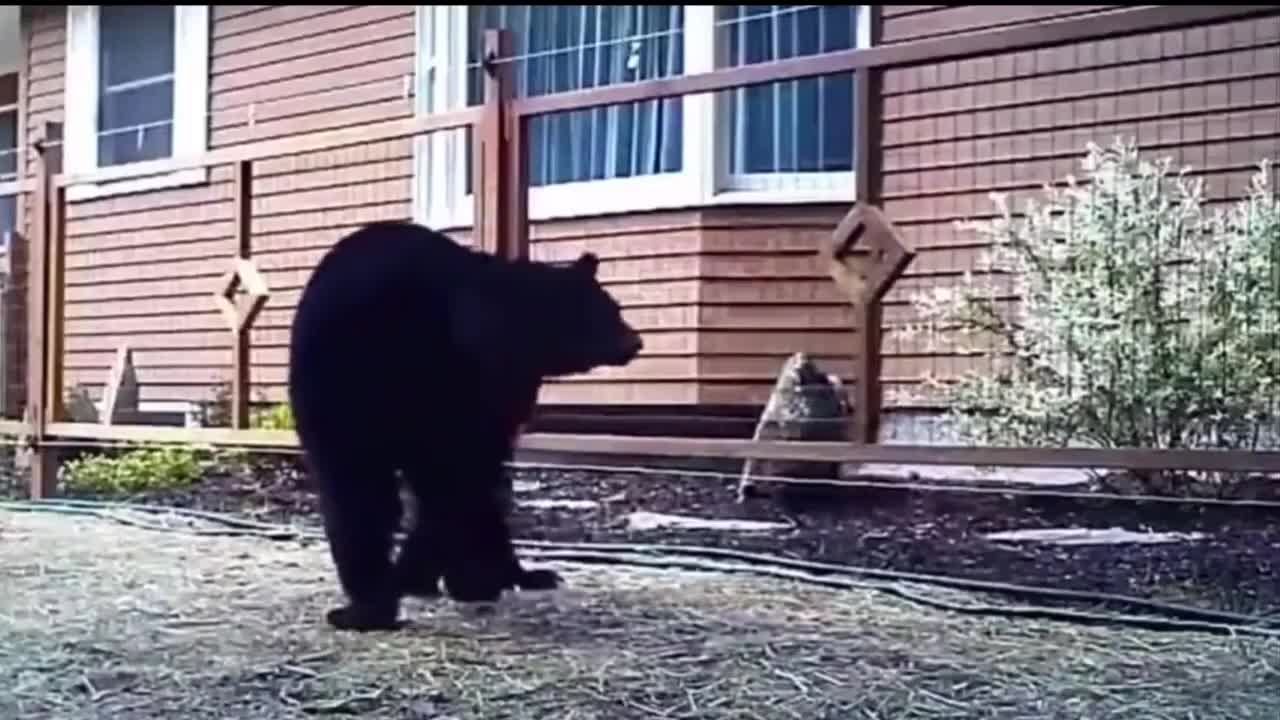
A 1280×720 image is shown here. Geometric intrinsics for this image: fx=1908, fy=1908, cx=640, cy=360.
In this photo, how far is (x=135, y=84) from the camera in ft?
36.5

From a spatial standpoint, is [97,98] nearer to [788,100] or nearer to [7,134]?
[7,134]

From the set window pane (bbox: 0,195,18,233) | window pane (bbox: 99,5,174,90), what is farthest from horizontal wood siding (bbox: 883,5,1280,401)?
window pane (bbox: 99,5,174,90)

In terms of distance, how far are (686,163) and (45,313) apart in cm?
273

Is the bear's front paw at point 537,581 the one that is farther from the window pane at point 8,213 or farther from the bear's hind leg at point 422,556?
the window pane at point 8,213

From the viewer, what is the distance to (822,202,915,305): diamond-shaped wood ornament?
16.3 feet

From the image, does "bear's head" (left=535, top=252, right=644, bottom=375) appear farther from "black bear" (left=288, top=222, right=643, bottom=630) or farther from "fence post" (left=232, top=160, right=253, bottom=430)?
"fence post" (left=232, top=160, right=253, bottom=430)

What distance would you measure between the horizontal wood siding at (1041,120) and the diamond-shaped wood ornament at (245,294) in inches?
90.9

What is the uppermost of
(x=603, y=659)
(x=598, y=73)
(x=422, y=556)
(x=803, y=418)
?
(x=598, y=73)

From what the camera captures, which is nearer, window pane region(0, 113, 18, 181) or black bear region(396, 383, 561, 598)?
black bear region(396, 383, 561, 598)

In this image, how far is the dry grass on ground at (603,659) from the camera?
120 inches

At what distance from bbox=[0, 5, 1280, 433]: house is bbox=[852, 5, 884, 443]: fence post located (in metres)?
0.85

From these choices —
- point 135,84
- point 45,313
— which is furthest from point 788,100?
point 135,84

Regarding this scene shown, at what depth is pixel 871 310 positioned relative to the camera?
506 cm

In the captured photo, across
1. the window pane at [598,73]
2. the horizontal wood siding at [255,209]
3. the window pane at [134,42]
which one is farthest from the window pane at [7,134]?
the window pane at [598,73]
